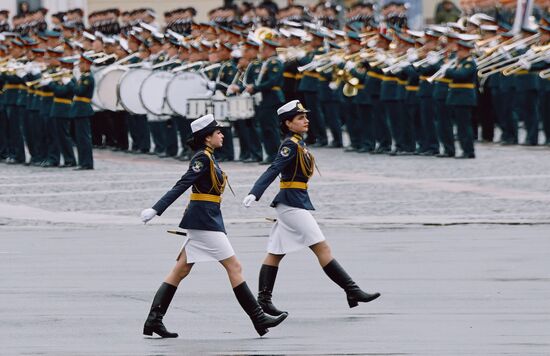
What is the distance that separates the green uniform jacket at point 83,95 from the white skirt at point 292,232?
13469mm

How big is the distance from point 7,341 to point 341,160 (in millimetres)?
15898

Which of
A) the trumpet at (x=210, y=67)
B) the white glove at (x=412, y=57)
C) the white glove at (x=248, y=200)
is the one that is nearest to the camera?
the white glove at (x=248, y=200)

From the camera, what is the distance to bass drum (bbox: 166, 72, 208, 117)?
26.6 m

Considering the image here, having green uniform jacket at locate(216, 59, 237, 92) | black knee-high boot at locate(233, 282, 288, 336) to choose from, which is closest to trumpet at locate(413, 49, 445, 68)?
green uniform jacket at locate(216, 59, 237, 92)

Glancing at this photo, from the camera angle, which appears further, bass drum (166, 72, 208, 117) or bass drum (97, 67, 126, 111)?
bass drum (97, 67, 126, 111)

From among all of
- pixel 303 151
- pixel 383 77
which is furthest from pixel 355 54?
pixel 303 151

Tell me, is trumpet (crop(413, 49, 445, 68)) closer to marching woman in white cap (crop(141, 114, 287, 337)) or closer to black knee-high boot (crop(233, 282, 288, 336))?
marching woman in white cap (crop(141, 114, 287, 337))

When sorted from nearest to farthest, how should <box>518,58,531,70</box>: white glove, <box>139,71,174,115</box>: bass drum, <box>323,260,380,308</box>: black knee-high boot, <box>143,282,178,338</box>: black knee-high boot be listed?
<box>143,282,178,338</box>: black knee-high boot < <box>323,260,380,308</box>: black knee-high boot < <box>139,71,174,115</box>: bass drum < <box>518,58,531,70</box>: white glove

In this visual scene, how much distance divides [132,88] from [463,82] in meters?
5.54

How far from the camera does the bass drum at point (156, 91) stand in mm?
27234

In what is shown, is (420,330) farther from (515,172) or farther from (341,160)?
(341,160)

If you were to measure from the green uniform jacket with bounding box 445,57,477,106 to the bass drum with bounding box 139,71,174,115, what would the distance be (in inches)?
176

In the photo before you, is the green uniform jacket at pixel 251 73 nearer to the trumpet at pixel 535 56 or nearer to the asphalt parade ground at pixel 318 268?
the asphalt parade ground at pixel 318 268

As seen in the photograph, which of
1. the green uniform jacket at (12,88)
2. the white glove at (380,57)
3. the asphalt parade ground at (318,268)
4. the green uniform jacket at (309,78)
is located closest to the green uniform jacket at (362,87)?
the white glove at (380,57)
